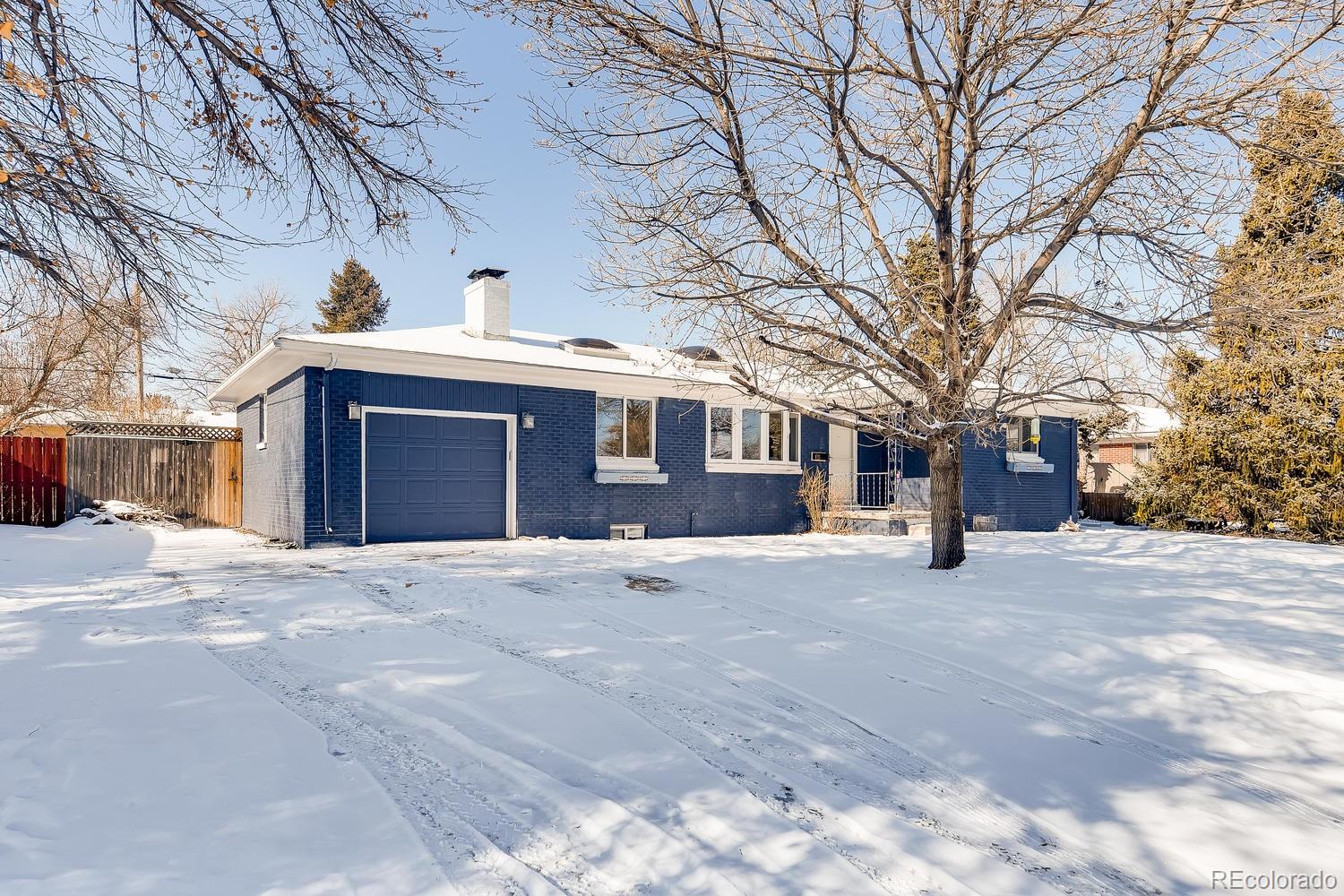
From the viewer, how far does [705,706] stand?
423cm

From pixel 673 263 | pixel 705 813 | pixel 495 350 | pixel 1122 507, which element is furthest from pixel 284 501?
pixel 1122 507

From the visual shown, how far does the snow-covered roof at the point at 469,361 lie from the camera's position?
35.2 ft

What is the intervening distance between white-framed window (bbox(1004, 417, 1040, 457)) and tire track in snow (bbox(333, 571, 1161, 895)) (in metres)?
15.8

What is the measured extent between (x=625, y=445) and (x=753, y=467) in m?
2.95

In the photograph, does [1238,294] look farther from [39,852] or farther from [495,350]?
[495,350]

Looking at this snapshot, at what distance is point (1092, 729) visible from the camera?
13.6ft

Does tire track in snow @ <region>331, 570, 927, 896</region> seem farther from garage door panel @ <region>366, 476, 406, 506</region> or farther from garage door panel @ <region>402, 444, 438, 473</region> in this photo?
garage door panel @ <region>402, 444, 438, 473</region>

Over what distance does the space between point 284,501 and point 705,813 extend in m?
10.8

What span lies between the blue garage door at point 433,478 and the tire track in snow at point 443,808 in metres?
7.10

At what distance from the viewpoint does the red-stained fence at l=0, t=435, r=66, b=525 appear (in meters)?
14.2

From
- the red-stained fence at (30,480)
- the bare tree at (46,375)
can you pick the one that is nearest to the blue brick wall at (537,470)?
Result: the bare tree at (46,375)

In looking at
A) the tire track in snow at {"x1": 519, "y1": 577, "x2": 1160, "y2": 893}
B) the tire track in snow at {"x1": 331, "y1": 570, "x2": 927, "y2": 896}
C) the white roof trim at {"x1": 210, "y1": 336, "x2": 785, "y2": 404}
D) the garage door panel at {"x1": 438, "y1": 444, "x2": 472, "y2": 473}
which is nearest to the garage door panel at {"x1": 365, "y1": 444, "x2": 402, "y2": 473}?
the garage door panel at {"x1": 438, "y1": 444, "x2": 472, "y2": 473}

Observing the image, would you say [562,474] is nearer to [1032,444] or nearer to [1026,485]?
[1026,485]

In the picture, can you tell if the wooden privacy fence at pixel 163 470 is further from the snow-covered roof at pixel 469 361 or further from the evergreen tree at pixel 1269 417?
the evergreen tree at pixel 1269 417
